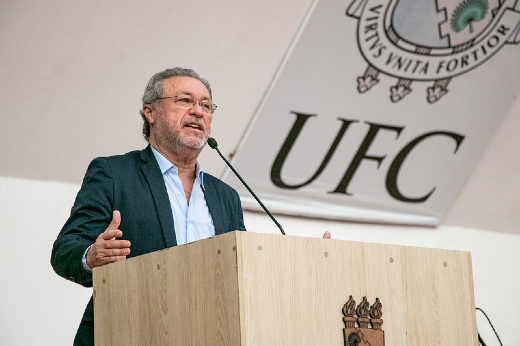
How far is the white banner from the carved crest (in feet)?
6.84

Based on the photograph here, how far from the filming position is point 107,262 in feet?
5.88

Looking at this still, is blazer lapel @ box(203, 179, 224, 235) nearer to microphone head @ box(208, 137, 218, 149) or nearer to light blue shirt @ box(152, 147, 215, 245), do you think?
light blue shirt @ box(152, 147, 215, 245)

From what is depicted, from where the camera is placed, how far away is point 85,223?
202 centimetres

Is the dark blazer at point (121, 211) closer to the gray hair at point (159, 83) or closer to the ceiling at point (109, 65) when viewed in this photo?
the gray hair at point (159, 83)

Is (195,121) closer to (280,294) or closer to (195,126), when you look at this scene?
(195,126)

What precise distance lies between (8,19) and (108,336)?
1.63 metres

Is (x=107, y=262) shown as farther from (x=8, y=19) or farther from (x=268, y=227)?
(x=268, y=227)

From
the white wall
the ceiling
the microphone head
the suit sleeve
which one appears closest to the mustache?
the microphone head

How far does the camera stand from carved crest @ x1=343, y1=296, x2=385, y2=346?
1.61 meters

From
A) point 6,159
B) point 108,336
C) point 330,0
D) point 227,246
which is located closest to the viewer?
point 227,246

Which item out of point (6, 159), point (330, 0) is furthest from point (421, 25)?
point (6, 159)

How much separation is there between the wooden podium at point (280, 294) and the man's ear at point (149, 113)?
32.1 inches

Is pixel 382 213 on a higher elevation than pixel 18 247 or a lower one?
higher

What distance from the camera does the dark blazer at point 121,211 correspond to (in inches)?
76.9
